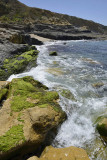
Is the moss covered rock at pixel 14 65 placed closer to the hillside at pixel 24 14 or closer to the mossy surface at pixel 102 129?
the mossy surface at pixel 102 129

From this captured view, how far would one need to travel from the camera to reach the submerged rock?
439 cm

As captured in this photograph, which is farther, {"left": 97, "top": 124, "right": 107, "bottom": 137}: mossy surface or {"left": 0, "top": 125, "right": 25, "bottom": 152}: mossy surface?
{"left": 97, "top": 124, "right": 107, "bottom": 137}: mossy surface

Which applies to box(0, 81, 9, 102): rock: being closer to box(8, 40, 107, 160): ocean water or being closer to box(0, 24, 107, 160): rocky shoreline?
box(0, 24, 107, 160): rocky shoreline

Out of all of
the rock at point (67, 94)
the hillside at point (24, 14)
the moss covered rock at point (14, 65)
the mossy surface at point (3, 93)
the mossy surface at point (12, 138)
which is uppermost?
the hillside at point (24, 14)

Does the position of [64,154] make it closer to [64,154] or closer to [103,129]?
[64,154]

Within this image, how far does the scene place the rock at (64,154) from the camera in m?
4.39

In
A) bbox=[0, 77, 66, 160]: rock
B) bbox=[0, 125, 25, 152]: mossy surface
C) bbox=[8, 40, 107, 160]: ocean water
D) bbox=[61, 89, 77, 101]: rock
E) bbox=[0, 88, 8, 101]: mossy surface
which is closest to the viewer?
bbox=[0, 125, 25, 152]: mossy surface

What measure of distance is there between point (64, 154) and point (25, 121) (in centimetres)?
194

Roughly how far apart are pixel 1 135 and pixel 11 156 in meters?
0.83

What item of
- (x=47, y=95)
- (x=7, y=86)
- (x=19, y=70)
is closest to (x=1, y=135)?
(x=47, y=95)

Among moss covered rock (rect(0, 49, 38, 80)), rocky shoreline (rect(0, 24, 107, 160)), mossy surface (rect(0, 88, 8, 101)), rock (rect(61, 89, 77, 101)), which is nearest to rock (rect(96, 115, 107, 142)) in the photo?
rocky shoreline (rect(0, 24, 107, 160))

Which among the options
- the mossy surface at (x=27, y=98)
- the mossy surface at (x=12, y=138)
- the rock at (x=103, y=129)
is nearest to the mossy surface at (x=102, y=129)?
the rock at (x=103, y=129)

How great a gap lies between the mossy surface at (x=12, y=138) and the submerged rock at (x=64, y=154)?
3.45 ft

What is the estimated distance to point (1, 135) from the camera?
438 cm
